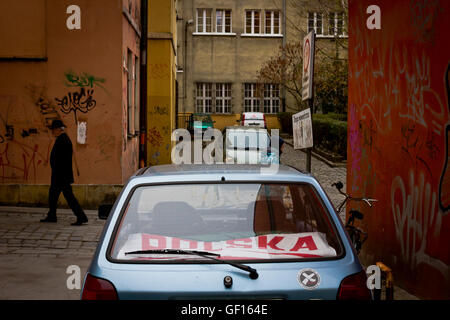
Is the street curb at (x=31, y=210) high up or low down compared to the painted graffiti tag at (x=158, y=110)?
down

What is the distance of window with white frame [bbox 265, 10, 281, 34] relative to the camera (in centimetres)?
4578

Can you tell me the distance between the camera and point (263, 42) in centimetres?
4556

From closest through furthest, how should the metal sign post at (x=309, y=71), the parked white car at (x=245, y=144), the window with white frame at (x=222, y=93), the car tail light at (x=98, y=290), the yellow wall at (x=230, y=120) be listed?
the car tail light at (x=98, y=290)
the metal sign post at (x=309, y=71)
the parked white car at (x=245, y=144)
the yellow wall at (x=230, y=120)
the window with white frame at (x=222, y=93)

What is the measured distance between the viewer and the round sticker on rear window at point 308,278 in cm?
369

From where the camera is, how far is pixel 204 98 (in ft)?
150

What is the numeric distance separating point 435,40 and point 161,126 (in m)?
16.5

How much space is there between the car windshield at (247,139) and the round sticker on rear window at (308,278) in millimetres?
15613

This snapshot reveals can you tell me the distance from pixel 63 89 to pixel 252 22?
3306 cm

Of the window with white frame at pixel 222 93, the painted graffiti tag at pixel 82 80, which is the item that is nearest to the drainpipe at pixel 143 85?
the painted graffiti tag at pixel 82 80

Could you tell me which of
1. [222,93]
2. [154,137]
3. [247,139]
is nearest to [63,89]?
[247,139]

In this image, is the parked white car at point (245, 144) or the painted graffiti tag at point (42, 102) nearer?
the painted graffiti tag at point (42, 102)

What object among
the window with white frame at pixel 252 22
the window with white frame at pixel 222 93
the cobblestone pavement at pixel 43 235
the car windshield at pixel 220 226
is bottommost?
the cobblestone pavement at pixel 43 235

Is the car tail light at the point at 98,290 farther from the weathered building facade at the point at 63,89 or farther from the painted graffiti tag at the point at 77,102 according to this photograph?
the painted graffiti tag at the point at 77,102
